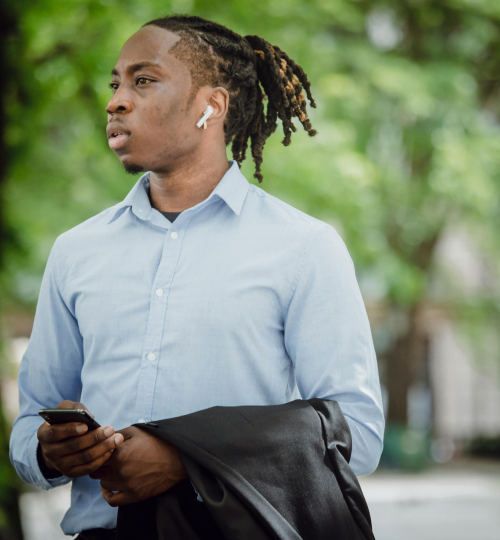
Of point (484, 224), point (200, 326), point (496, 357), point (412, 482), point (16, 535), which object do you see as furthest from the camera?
point (496, 357)

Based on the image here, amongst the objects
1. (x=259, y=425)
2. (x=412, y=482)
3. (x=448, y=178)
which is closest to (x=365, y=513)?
(x=259, y=425)

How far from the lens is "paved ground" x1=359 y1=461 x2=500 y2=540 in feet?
26.5

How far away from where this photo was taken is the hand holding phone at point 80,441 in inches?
54.2

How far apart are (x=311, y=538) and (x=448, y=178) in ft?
26.9

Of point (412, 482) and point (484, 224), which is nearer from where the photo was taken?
point (484, 224)

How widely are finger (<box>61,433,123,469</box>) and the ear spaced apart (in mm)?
938

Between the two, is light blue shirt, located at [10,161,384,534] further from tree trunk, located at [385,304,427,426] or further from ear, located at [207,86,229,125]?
tree trunk, located at [385,304,427,426]

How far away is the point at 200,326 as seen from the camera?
5.34 ft

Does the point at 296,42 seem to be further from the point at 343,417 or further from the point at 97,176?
the point at 343,417

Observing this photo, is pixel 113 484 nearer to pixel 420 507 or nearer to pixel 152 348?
pixel 152 348

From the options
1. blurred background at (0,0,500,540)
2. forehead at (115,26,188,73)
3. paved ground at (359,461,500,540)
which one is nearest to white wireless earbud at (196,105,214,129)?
forehead at (115,26,188,73)

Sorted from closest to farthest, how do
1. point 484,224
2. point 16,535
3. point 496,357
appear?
point 16,535, point 484,224, point 496,357

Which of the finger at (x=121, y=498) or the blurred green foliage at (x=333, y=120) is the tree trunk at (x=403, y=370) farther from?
the finger at (x=121, y=498)

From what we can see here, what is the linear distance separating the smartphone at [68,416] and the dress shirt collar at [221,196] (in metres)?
0.66
